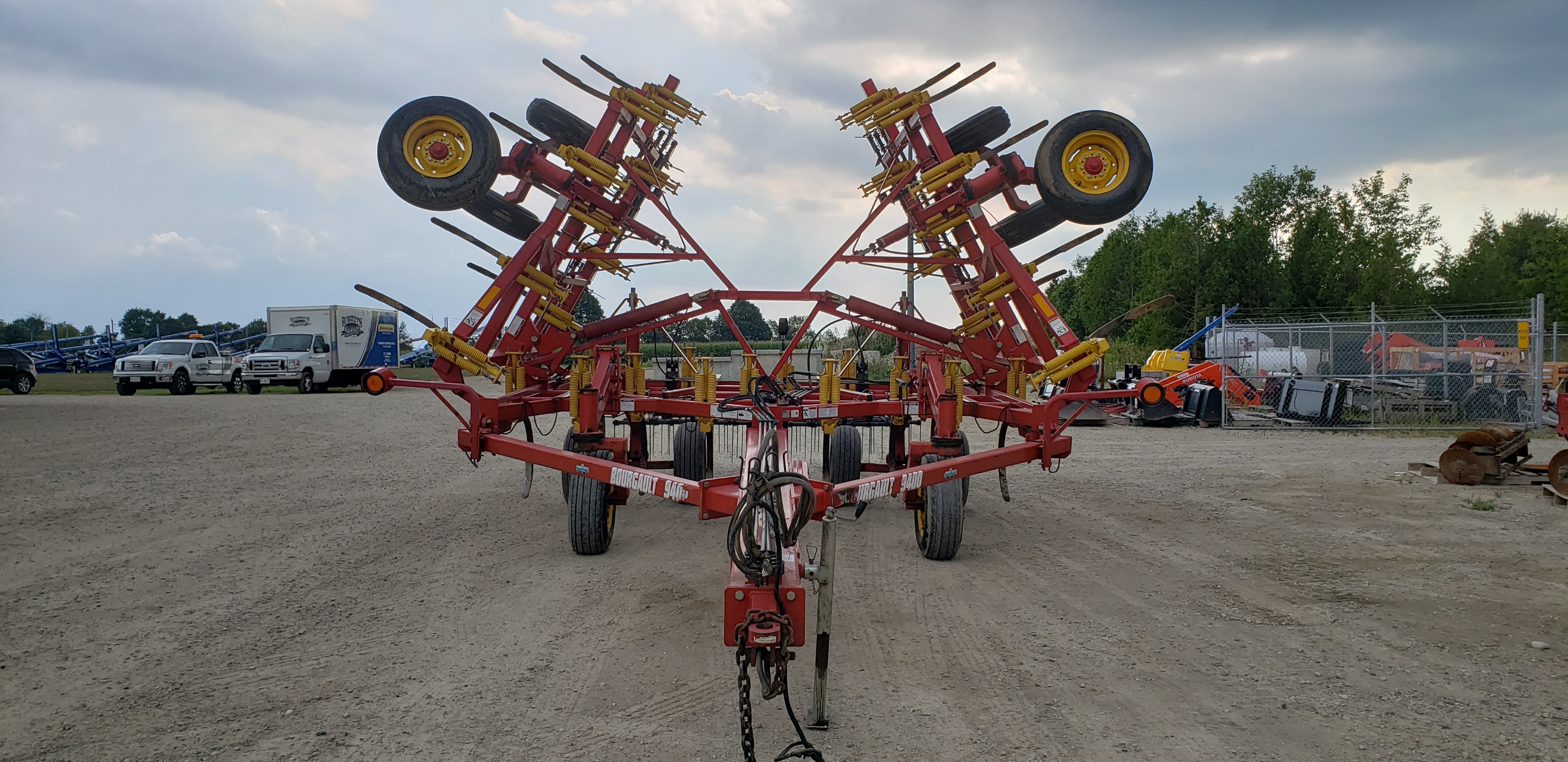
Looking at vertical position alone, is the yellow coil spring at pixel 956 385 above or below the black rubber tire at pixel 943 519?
above

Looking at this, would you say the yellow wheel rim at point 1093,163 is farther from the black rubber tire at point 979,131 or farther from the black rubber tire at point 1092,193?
the black rubber tire at point 979,131

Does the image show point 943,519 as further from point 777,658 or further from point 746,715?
point 746,715

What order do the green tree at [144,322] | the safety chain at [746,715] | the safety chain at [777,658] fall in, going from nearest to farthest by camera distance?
1. the safety chain at [746,715]
2. the safety chain at [777,658]
3. the green tree at [144,322]

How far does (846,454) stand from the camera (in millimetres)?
9336

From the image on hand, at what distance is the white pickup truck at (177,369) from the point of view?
25.8 metres

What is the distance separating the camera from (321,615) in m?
5.36

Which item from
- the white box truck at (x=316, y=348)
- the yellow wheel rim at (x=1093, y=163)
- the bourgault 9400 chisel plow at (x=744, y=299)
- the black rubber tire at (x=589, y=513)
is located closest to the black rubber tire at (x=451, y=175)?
the bourgault 9400 chisel plow at (x=744, y=299)

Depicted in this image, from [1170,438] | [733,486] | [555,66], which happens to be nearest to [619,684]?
[733,486]

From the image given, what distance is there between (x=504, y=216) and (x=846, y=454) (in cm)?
403

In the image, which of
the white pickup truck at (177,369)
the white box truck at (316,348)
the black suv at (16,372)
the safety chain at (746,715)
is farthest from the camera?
the white box truck at (316,348)

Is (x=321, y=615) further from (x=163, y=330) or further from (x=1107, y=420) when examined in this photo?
(x=163, y=330)

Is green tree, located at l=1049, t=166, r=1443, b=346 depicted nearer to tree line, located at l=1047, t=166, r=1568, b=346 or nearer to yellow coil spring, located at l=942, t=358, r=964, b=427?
tree line, located at l=1047, t=166, r=1568, b=346

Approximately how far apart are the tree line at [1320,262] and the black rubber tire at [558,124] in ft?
136

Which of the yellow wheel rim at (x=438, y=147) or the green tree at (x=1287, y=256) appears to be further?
the green tree at (x=1287, y=256)
